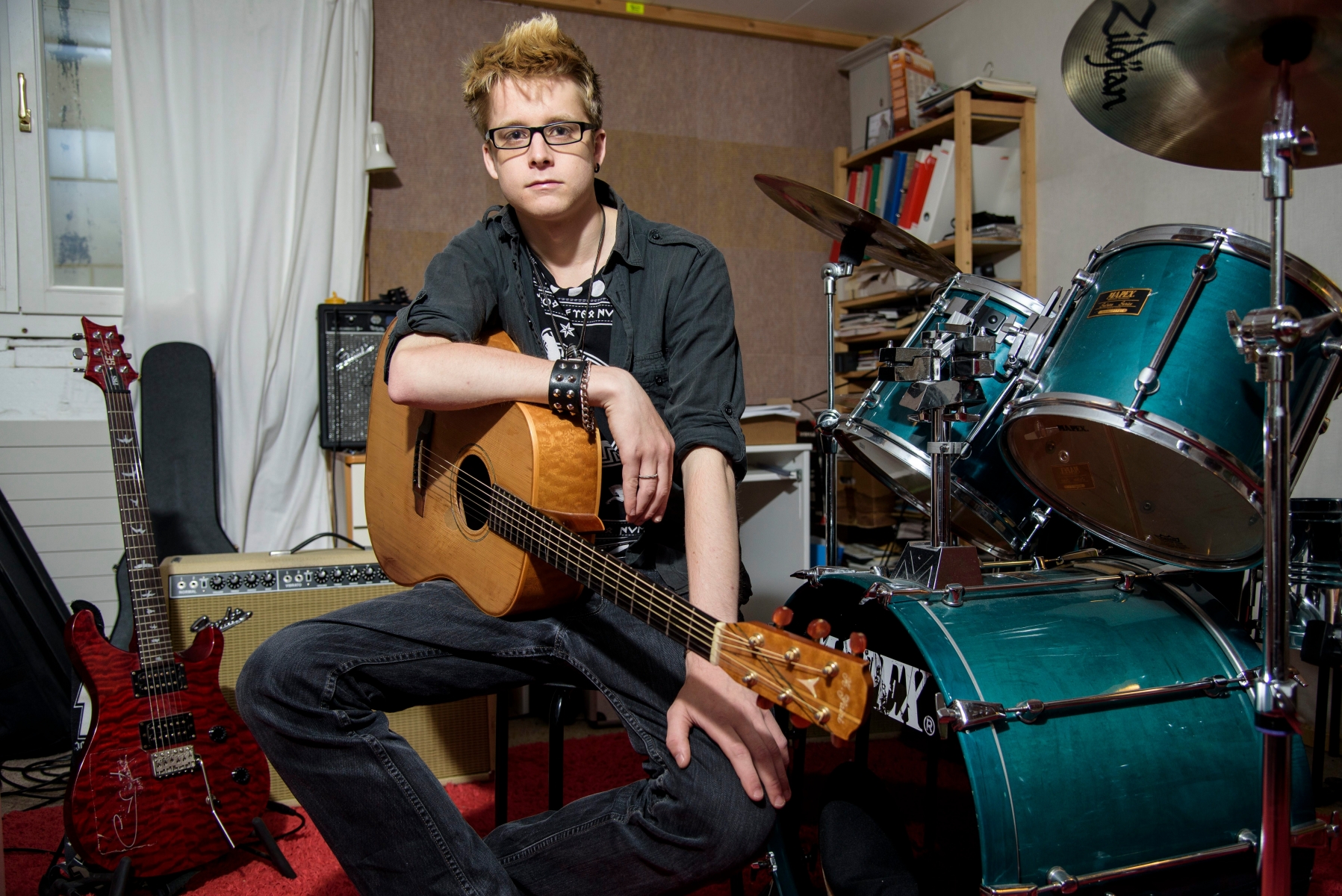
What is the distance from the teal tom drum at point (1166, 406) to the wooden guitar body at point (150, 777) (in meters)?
1.54

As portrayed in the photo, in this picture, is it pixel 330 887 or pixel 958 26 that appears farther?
pixel 958 26

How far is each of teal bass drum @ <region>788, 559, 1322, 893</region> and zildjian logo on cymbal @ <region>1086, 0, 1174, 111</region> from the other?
2.56 feet

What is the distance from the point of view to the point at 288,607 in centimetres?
191

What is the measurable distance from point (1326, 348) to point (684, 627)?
1.09m

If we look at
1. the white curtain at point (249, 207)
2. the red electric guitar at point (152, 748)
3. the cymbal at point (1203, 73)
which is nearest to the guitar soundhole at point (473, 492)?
the red electric guitar at point (152, 748)

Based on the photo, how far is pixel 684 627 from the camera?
869mm

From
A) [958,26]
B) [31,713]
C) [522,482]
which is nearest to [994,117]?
[958,26]

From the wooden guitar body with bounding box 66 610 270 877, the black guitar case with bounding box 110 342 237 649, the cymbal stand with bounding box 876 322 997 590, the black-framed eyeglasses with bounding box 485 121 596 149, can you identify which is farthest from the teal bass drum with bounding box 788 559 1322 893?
the black guitar case with bounding box 110 342 237 649

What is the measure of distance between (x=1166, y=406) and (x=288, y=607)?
175cm

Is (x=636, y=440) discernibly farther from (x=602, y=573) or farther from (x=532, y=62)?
(x=532, y=62)

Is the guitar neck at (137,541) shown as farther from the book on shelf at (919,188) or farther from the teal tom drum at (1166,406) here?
the book on shelf at (919,188)

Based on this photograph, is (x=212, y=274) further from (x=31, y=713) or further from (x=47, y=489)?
(x=31, y=713)

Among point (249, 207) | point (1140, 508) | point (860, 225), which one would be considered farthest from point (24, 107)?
point (1140, 508)

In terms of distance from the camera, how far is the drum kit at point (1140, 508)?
1.09 m
